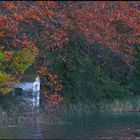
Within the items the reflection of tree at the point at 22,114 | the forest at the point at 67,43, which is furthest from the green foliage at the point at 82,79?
the reflection of tree at the point at 22,114

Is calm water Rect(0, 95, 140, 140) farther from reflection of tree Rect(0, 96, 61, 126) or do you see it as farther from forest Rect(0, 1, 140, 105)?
forest Rect(0, 1, 140, 105)

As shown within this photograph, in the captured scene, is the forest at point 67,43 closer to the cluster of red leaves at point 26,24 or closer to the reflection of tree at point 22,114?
the cluster of red leaves at point 26,24

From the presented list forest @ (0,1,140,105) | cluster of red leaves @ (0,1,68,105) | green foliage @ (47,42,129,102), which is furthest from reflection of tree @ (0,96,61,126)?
green foliage @ (47,42,129,102)

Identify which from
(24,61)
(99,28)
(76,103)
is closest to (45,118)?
(24,61)

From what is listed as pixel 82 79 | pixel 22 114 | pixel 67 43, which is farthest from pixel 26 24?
pixel 82 79

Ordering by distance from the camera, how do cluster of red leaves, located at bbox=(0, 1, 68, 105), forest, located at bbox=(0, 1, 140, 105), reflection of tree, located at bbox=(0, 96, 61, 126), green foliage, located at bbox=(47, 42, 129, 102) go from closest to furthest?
1. reflection of tree, located at bbox=(0, 96, 61, 126)
2. cluster of red leaves, located at bbox=(0, 1, 68, 105)
3. forest, located at bbox=(0, 1, 140, 105)
4. green foliage, located at bbox=(47, 42, 129, 102)

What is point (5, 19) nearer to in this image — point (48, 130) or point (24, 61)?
point (24, 61)

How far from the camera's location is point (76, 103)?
51.8m

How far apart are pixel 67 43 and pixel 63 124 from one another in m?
11.5

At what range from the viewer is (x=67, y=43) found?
48.9 meters

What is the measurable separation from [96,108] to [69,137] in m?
21.3

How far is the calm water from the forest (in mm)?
2390

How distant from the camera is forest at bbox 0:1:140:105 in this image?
139 feet

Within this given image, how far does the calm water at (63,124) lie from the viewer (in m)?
32.2
